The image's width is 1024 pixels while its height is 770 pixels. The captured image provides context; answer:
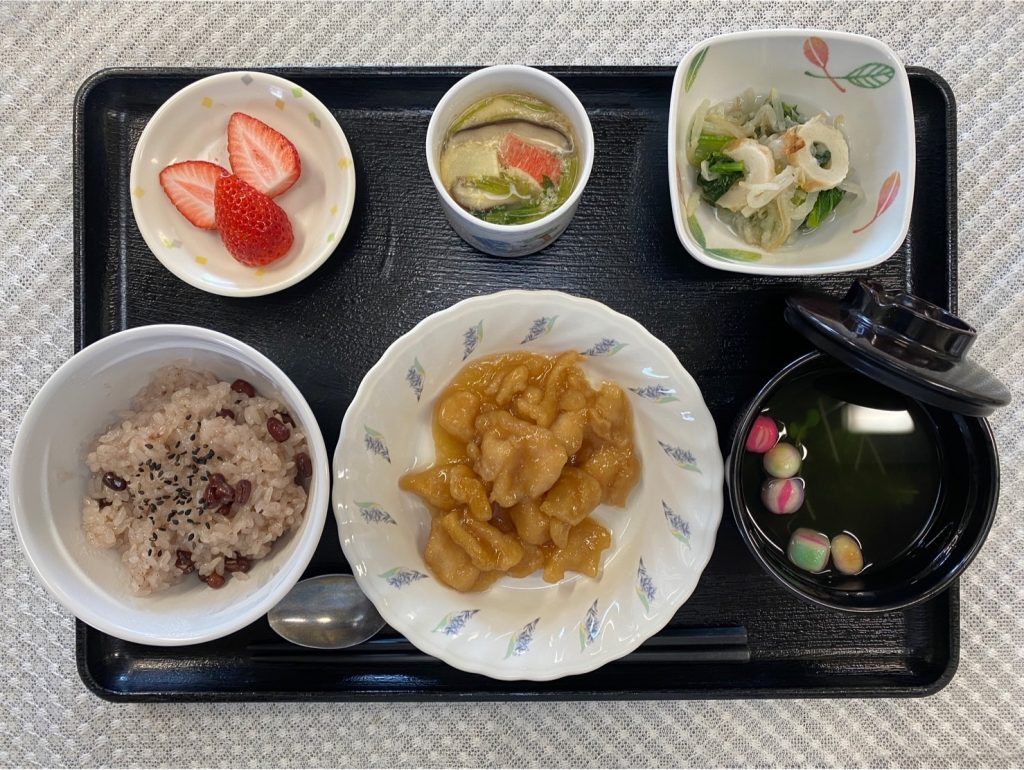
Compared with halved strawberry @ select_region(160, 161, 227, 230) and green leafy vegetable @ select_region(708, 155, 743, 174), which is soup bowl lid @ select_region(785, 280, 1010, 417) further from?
halved strawberry @ select_region(160, 161, 227, 230)

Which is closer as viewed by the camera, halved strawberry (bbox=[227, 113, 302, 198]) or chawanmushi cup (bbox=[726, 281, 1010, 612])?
chawanmushi cup (bbox=[726, 281, 1010, 612])

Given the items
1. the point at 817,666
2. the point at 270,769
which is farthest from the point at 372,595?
the point at 817,666

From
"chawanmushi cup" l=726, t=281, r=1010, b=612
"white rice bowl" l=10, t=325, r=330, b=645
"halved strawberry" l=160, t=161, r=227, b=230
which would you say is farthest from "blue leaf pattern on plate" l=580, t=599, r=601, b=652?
"halved strawberry" l=160, t=161, r=227, b=230

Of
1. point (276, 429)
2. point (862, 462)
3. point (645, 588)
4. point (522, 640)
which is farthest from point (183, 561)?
point (862, 462)

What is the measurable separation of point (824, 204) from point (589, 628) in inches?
39.0

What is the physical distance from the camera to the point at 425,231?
4.82 ft

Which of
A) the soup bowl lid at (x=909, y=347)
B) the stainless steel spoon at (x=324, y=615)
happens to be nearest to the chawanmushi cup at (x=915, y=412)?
the soup bowl lid at (x=909, y=347)

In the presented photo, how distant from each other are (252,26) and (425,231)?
0.67m

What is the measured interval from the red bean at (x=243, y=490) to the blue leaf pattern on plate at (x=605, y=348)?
0.70 meters

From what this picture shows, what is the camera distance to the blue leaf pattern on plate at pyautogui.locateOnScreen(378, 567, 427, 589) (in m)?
1.29

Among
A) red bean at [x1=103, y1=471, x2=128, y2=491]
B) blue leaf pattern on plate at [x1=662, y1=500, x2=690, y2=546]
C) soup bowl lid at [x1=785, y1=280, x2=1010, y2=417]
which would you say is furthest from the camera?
blue leaf pattern on plate at [x1=662, y1=500, x2=690, y2=546]

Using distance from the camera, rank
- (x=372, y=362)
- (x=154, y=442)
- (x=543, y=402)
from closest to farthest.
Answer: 1. (x=154, y=442)
2. (x=543, y=402)
3. (x=372, y=362)

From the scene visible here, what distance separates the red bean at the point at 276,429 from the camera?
1.25 metres

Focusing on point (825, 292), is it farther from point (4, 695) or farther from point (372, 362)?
point (4, 695)
